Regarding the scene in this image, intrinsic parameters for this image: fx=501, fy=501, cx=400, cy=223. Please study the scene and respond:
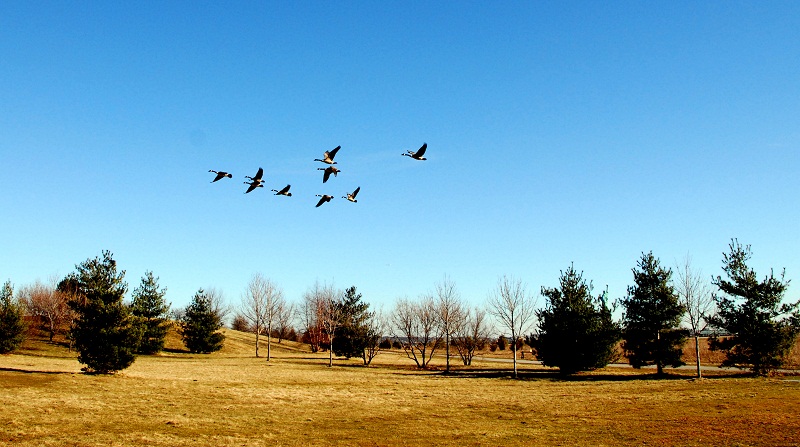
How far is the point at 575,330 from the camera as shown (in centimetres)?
3800

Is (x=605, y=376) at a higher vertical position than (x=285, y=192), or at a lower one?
lower

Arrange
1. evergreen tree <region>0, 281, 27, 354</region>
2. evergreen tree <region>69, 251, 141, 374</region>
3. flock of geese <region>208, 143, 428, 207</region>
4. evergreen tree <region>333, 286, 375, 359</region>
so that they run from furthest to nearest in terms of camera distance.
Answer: evergreen tree <region>333, 286, 375, 359</region>, evergreen tree <region>0, 281, 27, 354</region>, evergreen tree <region>69, 251, 141, 374</region>, flock of geese <region>208, 143, 428, 207</region>

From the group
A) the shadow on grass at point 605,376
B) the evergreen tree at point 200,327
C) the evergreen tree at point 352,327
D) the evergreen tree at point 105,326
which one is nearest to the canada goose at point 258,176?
the evergreen tree at point 105,326

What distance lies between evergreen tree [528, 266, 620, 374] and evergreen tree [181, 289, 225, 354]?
44.0m

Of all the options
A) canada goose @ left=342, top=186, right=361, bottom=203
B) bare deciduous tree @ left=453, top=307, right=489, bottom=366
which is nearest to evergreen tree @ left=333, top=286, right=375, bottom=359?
bare deciduous tree @ left=453, top=307, right=489, bottom=366

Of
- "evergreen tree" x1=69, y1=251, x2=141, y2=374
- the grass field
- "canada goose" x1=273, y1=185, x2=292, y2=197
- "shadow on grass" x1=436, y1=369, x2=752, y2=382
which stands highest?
"canada goose" x1=273, y1=185, x2=292, y2=197

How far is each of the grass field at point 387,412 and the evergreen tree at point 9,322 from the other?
908 inches

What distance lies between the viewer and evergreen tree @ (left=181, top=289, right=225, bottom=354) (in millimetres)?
64812

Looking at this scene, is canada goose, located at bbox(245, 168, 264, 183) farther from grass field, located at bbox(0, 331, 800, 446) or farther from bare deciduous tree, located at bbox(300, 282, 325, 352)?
bare deciduous tree, located at bbox(300, 282, 325, 352)

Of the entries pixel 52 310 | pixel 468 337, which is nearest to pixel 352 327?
pixel 468 337

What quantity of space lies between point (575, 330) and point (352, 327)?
90.5 feet

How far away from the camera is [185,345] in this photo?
68000 mm

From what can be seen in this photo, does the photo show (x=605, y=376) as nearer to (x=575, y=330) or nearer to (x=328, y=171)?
(x=575, y=330)

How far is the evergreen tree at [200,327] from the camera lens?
213 ft
